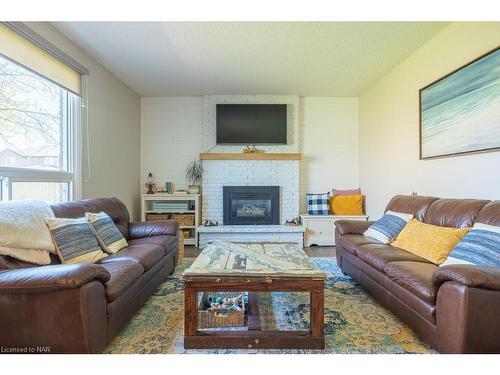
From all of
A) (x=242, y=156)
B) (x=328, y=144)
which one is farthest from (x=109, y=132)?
(x=328, y=144)

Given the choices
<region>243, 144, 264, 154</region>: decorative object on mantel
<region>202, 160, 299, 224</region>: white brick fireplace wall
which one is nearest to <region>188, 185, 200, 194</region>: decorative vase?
<region>202, 160, 299, 224</region>: white brick fireplace wall

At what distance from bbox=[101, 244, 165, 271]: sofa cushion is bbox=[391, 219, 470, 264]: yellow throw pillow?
2.20 meters

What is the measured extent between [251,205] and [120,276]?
3.17m

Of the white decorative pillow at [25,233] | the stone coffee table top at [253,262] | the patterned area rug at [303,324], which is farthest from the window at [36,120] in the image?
the stone coffee table top at [253,262]

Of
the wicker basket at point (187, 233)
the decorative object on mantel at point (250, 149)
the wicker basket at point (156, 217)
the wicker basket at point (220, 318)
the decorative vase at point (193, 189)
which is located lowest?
the wicker basket at point (220, 318)

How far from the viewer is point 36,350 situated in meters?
1.49

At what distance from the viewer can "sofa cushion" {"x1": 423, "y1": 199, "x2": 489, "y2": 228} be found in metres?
2.14

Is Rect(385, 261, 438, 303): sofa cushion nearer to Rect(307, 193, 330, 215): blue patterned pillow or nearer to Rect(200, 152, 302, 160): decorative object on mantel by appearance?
Rect(307, 193, 330, 215): blue patterned pillow

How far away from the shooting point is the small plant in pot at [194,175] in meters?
4.84

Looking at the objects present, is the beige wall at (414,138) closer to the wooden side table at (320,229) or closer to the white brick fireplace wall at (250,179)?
the wooden side table at (320,229)

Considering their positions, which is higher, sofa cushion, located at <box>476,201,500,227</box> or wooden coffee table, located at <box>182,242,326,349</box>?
sofa cushion, located at <box>476,201,500,227</box>

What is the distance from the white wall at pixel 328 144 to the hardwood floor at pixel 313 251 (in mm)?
856
